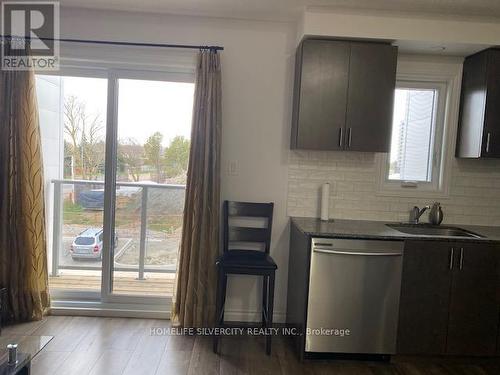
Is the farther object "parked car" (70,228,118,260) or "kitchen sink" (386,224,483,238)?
"parked car" (70,228,118,260)

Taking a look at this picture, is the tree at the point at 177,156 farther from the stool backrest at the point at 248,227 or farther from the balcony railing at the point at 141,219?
the stool backrest at the point at 248,227

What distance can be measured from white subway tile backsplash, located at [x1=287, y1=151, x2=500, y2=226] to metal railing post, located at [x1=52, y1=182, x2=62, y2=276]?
6.80 ft

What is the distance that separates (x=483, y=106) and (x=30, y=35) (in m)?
3.60

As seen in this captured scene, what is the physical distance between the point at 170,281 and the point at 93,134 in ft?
4.84

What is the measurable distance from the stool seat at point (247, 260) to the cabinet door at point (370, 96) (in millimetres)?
1061

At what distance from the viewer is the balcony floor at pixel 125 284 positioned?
316cm

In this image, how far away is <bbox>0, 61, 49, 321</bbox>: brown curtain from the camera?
2736 mm

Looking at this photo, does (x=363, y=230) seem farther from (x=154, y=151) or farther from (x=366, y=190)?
(x=154, y=151)

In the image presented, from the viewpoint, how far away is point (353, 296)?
2418 mm

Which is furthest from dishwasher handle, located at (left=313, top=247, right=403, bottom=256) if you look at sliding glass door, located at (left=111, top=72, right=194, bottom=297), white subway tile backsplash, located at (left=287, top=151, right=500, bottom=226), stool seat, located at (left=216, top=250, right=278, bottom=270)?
sliding glass door, located at (left=111, top=72, right=194, bottom=297)

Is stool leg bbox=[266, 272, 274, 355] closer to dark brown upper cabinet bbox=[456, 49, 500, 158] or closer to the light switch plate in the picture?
the light switch plate

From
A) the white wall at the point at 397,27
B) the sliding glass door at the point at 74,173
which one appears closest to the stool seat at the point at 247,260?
the sliding glass door at the point at 74,173

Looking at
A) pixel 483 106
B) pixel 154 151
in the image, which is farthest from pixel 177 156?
pixel 483 106

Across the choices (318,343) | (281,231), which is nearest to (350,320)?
(318,343)
